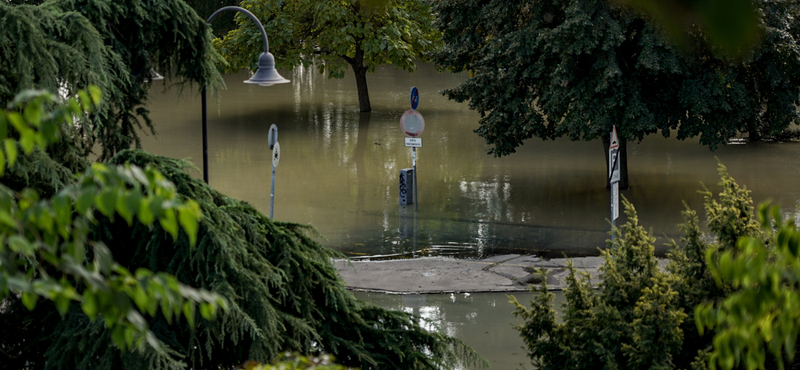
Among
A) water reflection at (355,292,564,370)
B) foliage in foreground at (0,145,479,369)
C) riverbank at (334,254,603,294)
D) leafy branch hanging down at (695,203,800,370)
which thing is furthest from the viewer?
riverbank at (334,254,603,294)

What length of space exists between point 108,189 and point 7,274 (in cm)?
44

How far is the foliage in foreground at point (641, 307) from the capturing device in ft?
20.0

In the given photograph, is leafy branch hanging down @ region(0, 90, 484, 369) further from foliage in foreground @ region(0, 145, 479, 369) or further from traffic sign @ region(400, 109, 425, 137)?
traffic sign @ region(400, 109, 425, 137)

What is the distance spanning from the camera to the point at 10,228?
2.16 metres

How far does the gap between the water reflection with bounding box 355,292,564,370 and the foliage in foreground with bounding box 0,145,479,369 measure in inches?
103

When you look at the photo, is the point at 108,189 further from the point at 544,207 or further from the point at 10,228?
the point at 544,207

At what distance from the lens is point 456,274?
1199cm

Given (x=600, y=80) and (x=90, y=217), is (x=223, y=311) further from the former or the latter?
(x=600, y=80)

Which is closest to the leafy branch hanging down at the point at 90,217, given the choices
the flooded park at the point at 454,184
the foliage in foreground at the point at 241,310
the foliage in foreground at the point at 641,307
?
the foliage in foreground at the point at 241,310

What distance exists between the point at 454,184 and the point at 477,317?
8245 millimetres

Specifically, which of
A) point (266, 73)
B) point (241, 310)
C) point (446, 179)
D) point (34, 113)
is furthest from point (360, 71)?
point (34, 113)

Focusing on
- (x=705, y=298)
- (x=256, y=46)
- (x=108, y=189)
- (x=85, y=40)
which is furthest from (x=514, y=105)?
(x=108, y=189)

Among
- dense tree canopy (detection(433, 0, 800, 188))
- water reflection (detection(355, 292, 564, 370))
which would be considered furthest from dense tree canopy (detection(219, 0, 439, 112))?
water reflection (detection(355, 292, 564, 370))

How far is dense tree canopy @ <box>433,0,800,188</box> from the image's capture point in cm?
1463
